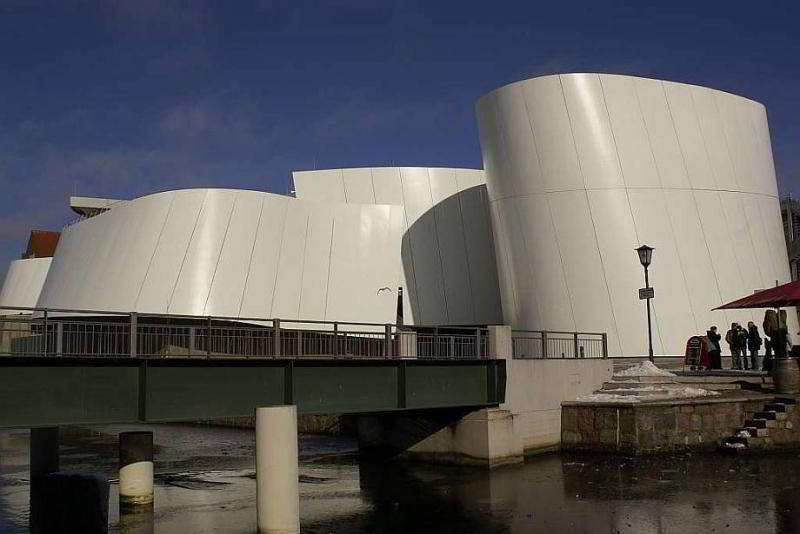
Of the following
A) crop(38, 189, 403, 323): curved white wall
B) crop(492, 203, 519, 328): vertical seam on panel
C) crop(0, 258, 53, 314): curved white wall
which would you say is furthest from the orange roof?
crop(492, 203, 519, 328): vertical seam on panel

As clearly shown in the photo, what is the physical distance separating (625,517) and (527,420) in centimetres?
799

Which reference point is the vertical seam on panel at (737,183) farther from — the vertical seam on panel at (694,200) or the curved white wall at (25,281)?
the curved white wall at (25,281)

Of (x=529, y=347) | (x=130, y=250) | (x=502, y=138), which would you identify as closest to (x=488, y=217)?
(x=502, y=138)

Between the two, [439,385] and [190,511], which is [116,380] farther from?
[439,385]

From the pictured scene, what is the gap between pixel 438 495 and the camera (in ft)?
57.3

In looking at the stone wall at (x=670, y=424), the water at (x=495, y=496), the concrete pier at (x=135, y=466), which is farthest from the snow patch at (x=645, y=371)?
the concrete pier at (x=135, y=466)

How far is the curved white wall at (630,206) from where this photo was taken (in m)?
33.9

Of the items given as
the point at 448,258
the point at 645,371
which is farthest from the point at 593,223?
the point at 448,258

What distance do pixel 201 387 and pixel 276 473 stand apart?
8.60ft

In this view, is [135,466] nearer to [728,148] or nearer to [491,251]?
[728,148]

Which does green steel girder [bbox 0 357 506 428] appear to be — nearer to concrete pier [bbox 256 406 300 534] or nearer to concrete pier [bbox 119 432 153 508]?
concrete pier [bbox 256 406 300 534]

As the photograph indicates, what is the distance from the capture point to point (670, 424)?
21594mm

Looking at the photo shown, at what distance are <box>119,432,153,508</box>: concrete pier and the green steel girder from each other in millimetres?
2513

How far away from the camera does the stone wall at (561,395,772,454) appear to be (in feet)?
Result: 70.7
